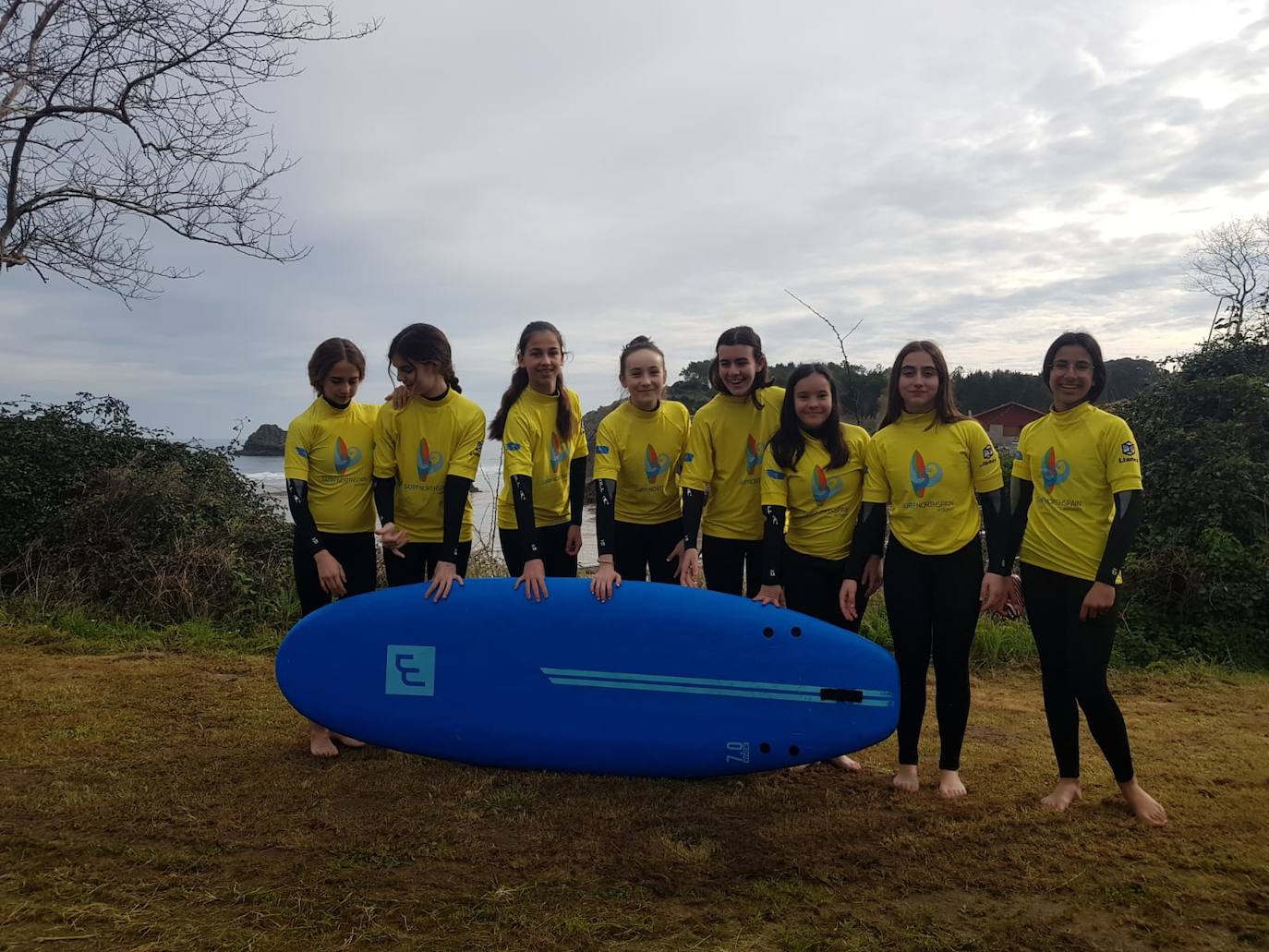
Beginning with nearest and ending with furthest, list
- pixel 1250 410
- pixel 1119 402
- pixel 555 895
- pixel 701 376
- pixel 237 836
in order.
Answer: pixel 555 895 → pixel 237 836 → pixel 1250 410 → pixel 1119 402 → pixel 701 376

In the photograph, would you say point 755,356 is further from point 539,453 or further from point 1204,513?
point 1204,513

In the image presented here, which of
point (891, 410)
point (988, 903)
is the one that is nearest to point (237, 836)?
point (988, 903)

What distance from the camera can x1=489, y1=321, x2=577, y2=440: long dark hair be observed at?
3077mm

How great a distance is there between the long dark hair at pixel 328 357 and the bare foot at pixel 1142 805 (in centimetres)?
323

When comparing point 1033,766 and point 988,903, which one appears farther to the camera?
point 1033,766

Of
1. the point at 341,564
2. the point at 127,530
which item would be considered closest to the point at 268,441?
the point at 127,530

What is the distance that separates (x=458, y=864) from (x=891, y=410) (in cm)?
210

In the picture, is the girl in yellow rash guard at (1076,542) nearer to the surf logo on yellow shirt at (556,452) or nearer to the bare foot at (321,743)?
the surf logo on yellow shirt at (556,452)

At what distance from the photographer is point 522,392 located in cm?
312

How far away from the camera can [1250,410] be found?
247 inches

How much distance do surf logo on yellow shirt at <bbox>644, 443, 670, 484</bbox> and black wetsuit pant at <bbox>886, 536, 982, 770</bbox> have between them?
927mm

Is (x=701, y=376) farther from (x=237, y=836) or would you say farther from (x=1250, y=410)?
(x=237, y=836)

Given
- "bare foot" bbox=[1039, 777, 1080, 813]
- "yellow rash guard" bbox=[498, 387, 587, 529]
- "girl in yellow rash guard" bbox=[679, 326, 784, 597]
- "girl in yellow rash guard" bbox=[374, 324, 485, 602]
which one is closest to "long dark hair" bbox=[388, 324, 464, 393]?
"girl in yellow rash guard" bbox=[374, 324, 485, 602]

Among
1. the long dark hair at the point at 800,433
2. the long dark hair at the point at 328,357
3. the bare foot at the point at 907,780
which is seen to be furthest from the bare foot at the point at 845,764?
the long dark hair at the point at 328,357
